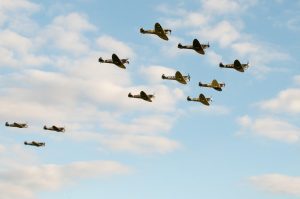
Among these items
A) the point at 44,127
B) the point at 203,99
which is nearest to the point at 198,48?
the point at 203,99

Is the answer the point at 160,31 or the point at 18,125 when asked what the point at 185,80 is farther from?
the point at 18,125

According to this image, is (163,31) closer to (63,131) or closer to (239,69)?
(239,69)

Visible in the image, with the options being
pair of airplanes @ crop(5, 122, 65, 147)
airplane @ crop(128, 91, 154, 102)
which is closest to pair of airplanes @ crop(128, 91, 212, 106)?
airplane @ crop(128, 91, 154, 102)

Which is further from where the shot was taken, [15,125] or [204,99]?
[15,125]

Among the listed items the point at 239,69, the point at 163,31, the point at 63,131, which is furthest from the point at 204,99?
the point at 63,131

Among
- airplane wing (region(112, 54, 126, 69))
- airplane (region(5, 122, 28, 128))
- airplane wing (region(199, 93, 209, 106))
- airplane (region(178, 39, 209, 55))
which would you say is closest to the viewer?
airplane (region(178, 39, 209, 55))

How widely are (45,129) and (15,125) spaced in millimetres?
9696

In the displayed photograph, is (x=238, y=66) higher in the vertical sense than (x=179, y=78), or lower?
higher

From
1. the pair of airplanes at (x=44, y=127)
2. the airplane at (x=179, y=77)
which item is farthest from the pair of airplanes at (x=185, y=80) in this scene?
the pair of airplanes at (x=44, y=127)

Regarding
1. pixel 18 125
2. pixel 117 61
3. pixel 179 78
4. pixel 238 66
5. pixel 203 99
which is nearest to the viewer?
pixel 238 66

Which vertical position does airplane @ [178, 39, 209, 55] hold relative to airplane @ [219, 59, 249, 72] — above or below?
above

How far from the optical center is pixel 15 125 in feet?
→ 465

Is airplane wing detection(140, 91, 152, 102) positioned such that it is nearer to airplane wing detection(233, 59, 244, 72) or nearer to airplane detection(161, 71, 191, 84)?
airplane detection(161, 71, 191, 84)

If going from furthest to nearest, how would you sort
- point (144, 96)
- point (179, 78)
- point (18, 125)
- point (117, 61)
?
point (18, 125) → point (144, 96) → point (179, 78) → point (117, 61)
